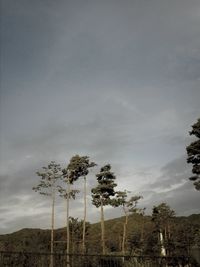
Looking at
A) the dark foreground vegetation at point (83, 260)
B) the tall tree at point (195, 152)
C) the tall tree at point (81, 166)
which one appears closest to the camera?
the dark foreground vegetation at point (83, 260)

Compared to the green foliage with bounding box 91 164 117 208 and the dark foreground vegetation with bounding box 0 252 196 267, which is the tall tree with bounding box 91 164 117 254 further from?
the dark foreground vegetation with bounding box 0 252 196 267

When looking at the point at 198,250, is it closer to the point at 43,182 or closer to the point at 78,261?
the point at 78,261

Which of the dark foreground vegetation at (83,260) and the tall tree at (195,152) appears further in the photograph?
the tall tree at (195,152)

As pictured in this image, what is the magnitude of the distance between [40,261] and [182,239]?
114 ft

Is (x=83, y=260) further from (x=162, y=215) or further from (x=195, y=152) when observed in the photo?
(x=162, y=215)

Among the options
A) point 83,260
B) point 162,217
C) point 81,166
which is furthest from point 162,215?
point 83,260

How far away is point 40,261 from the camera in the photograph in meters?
12.8

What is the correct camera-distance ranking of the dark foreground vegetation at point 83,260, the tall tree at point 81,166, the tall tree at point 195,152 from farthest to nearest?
the tall tree at point 81,166 < the tall tree at point 195,152 < the dark foreground vegetation at point 83,260

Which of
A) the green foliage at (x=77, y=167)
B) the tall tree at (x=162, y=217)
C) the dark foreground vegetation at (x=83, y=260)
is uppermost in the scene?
the green foliage at (x=77, y=167)

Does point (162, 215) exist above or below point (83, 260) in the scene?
above

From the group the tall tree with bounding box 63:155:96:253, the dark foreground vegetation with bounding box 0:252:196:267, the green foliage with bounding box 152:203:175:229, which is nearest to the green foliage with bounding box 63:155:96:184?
the tall tree with bounding box 63:155:96:253

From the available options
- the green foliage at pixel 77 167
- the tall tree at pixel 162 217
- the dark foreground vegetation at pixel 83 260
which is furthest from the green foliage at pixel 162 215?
the dark foreground vegetation at pixel 83 260

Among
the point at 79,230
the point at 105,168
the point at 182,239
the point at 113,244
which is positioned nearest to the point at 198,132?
the point at 182,239

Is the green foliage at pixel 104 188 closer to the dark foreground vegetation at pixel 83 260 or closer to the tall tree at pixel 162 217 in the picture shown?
the tall tree at pixel 162 217
